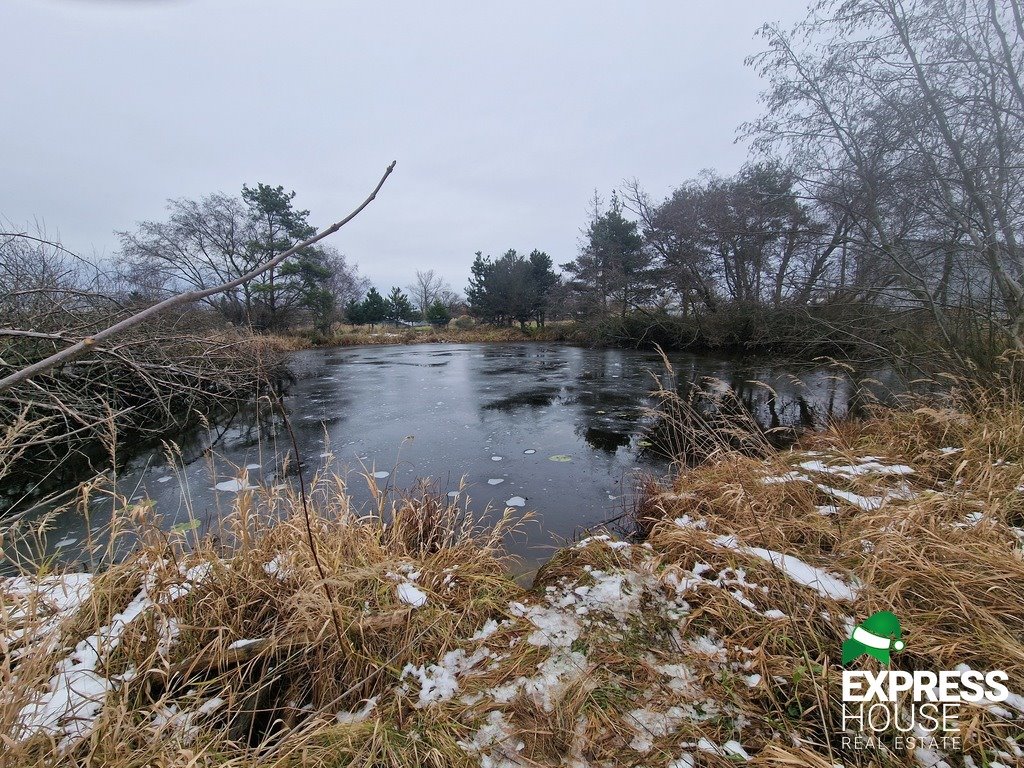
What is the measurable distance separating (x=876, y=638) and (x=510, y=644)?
1.57 metres

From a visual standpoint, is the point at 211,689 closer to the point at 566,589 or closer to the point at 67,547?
the point at 566,589

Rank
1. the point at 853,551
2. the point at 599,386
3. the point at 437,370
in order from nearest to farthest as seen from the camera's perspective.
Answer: the point at 853,551 → the point at 599,386 → the point at 437,370

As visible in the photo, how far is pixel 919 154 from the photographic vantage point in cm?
457

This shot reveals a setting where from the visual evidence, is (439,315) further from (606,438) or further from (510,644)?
(510,644)

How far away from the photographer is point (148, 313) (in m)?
0.67

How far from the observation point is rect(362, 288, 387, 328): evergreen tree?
3538 centimetres

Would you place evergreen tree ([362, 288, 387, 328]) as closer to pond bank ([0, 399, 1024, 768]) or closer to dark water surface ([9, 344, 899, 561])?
dark water surface ([9, 344, 899, 561])

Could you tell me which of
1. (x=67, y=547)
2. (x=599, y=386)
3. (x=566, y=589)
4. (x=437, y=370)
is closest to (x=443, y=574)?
(x=566, y=589)

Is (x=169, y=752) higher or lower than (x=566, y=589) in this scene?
higher

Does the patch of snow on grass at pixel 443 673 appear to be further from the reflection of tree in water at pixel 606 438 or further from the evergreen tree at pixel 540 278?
the evergreen tree at pixel 540 278

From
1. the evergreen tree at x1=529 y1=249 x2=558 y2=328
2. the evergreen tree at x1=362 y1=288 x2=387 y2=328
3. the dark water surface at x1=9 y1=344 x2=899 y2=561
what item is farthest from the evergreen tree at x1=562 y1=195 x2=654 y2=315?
the evergreen tree at x1=362 y1=288 x2=387 y2=328

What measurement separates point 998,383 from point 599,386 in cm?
646

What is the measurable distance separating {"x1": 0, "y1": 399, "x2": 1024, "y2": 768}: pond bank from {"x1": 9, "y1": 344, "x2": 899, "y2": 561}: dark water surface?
0.69 m

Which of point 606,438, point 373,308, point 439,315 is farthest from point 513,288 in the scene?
point 606,438
